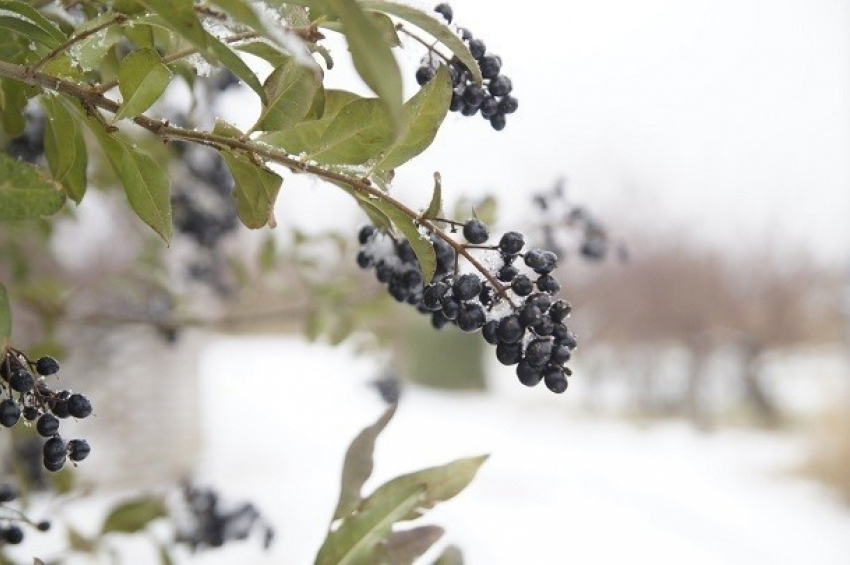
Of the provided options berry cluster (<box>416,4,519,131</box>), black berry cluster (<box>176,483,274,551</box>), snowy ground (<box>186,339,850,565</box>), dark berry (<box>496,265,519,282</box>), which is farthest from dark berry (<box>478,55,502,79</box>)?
snowy ground (<box>186,339,850,565</box>)

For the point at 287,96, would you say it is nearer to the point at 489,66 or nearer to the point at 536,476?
the point at 489,66

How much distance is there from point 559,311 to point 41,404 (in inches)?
10.2

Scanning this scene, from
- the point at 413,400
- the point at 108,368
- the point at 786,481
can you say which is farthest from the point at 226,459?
the point at 786,481

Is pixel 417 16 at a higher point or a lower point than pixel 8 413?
higher

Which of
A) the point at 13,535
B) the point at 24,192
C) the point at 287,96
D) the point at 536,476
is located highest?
the point at 536,476

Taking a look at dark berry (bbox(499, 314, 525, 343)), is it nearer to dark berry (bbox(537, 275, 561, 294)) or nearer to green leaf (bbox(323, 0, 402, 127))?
dark berry (bbox(537, 275, 561, 294))

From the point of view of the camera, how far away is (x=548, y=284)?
392 millimetres

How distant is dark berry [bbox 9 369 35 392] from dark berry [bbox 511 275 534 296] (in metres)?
0.24

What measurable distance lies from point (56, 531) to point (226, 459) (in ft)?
7.97

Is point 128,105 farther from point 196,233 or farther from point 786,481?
point 786,481

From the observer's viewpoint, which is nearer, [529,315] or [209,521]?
[529,315]

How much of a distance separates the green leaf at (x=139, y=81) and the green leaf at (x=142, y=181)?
24 millimetres

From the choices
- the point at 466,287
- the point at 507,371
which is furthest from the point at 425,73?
the point at 507,371

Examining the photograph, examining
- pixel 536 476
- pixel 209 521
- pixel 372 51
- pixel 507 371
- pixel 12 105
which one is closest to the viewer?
pixel 372 51
